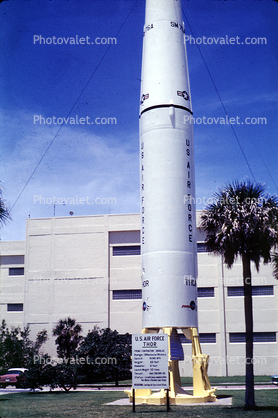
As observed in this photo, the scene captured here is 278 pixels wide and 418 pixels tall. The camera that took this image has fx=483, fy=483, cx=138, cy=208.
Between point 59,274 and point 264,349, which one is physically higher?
point 59,274

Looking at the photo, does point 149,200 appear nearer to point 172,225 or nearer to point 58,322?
point 172,225

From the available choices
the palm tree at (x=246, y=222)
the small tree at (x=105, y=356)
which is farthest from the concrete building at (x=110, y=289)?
the palm tree at (x=246, y=222)

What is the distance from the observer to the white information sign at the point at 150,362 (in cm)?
1639

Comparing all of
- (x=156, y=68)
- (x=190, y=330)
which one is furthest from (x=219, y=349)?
(x=156, y=68)

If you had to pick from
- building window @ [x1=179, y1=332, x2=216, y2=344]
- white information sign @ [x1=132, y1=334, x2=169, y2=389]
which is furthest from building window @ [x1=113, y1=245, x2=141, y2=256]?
white information sign @ [x1=132, y1=334, x2=169, y2=389]

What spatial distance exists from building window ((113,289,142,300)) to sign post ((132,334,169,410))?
1504 inches

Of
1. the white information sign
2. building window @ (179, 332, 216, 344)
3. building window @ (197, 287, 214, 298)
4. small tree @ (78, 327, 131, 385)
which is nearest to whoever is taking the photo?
the white information sign

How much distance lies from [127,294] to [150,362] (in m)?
38.8

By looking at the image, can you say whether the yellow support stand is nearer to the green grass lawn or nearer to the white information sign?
the green grass lawn

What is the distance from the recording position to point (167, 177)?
2123cm

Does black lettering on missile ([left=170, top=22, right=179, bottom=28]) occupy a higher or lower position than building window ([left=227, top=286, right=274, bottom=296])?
higher

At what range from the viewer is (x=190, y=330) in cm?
2064

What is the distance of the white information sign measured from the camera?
53.8ft

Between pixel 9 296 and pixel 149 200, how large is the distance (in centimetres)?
4333
